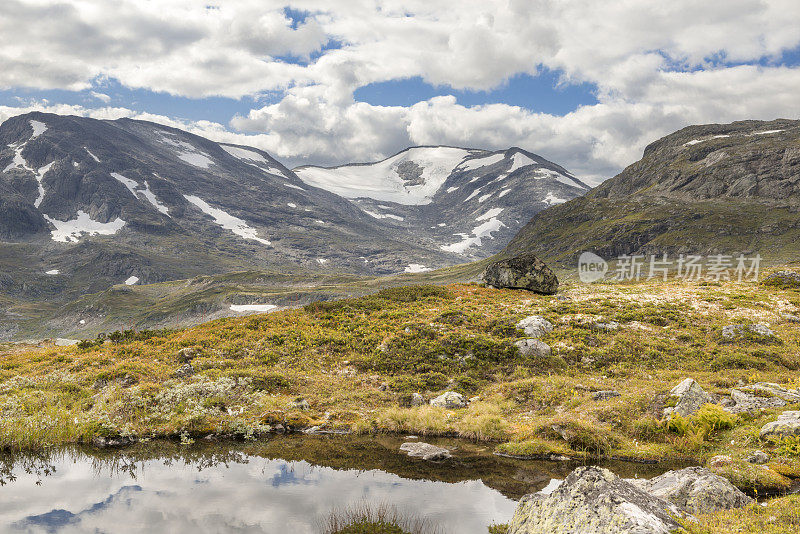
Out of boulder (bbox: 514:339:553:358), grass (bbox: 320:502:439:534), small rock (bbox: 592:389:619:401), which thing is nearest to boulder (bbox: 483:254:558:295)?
boulder (bbox: 514:339:553:358)

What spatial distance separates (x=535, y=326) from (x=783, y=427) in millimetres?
16296

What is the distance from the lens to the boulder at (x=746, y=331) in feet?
97.5

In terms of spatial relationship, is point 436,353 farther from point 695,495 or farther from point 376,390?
point 695,495

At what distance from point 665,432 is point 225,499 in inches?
678

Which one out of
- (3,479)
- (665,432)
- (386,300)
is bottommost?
(3,479)

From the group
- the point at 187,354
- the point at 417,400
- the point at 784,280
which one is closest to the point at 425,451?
A: the point at 417,400

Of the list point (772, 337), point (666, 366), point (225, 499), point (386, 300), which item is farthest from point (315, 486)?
point (772, 337)

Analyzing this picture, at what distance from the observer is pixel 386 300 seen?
133 ft

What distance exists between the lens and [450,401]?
948 inches

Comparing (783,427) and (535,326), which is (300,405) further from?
(783,427)

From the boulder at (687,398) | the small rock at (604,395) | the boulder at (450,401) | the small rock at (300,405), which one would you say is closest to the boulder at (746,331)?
the boulder at (687,398)

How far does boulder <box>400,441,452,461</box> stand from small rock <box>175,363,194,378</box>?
14.4m

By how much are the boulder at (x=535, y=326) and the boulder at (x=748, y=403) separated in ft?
40.2

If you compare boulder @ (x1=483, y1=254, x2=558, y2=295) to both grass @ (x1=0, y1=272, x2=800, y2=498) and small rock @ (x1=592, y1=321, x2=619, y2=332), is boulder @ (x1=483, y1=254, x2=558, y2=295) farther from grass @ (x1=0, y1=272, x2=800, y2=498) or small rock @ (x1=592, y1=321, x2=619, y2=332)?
small rock @ (x1=592, y1=321, x2=619, y2=332)
